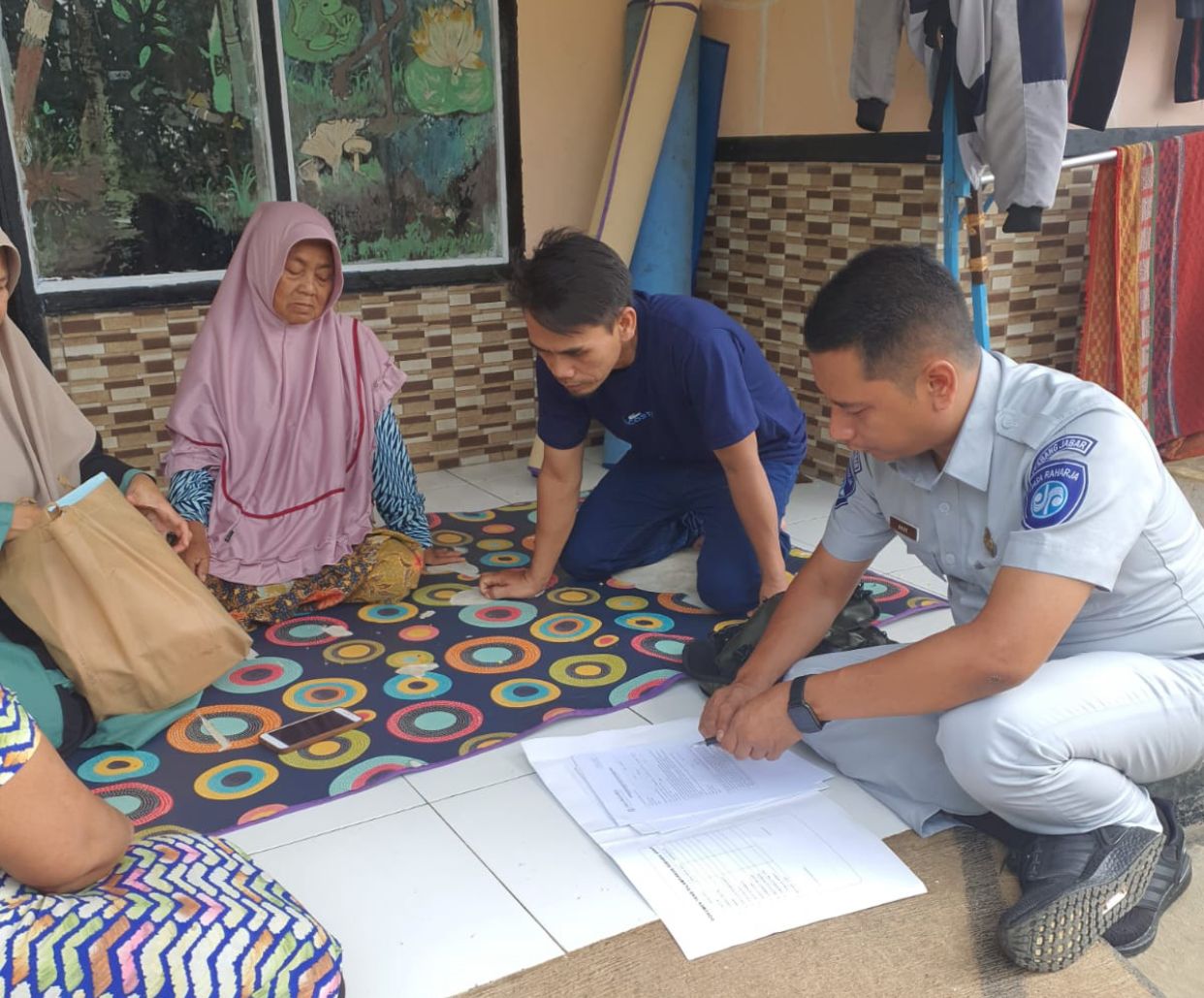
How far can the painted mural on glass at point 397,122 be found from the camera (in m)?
3.39

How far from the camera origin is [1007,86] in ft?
8.00

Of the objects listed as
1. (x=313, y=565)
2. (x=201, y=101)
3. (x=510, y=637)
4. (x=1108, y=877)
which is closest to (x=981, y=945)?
(x=1108, y=877)

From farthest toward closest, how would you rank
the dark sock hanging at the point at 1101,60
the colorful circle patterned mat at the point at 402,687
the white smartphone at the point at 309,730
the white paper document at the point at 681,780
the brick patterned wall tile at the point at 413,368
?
1. the brick patterned wall tile at the point at 413,368
2. the dark sock hanging at the point at 1101,60
3. the white smartphone at the point at 309,730
4. the colorful circle patterned mat at the point at 402,687
5. the white paper document at the point at 681,780

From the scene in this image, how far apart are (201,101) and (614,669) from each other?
2176 mm

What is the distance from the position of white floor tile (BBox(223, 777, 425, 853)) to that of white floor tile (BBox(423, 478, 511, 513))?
164cm

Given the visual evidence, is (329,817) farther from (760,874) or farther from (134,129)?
(134,129)

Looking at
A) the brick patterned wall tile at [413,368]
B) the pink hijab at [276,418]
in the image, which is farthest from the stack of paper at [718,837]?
the brick patterned wall tile at [413,368]

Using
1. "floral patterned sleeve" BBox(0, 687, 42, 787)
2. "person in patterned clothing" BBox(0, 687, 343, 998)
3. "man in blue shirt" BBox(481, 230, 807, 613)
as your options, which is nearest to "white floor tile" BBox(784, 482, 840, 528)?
"man in blue shirt" BBox(481, 230, 807, 613)

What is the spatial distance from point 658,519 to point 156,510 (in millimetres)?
1149

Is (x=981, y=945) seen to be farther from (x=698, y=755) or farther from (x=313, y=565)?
(x=313, y=565)

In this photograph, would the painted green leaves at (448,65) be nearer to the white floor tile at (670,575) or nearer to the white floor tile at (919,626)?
the white floor tile at (670,575)

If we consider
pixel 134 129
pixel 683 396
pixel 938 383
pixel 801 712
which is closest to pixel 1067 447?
pixel 938 383

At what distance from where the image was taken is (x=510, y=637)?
7.88 feet

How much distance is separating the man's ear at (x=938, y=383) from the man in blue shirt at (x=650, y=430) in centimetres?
83
